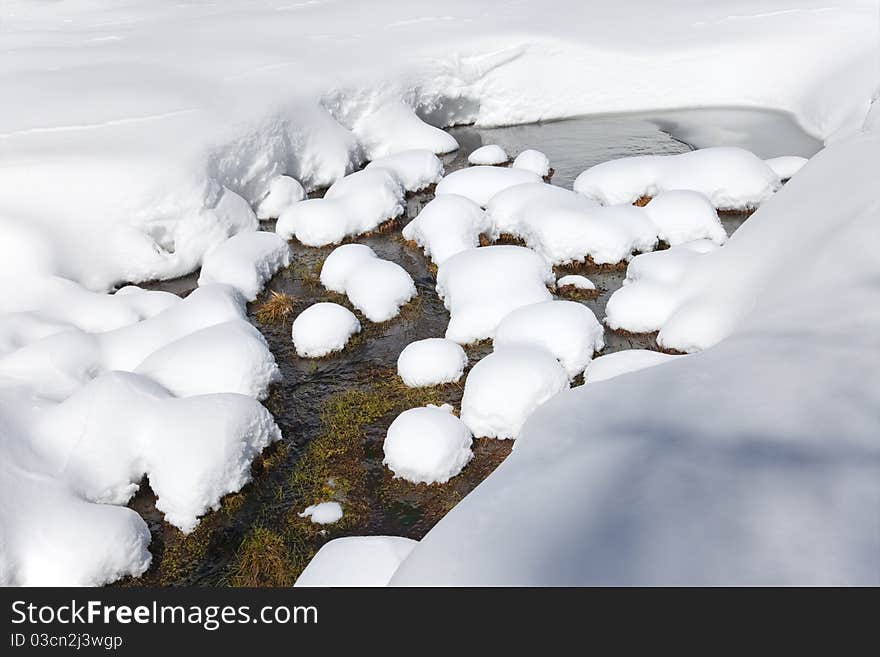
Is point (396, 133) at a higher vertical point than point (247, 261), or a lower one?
higher

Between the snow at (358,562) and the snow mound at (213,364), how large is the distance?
2.15 metres

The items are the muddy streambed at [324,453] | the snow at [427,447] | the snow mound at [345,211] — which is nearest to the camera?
the muddy streambed at [324,453]

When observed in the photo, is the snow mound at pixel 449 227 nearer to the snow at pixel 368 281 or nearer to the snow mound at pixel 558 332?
the snow at pixel 368 281

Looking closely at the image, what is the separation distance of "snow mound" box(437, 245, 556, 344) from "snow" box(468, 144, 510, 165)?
397cm

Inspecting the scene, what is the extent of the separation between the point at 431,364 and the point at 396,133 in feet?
20.6

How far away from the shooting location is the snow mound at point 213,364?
18.8 ft

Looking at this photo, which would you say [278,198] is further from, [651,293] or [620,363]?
[620,363]

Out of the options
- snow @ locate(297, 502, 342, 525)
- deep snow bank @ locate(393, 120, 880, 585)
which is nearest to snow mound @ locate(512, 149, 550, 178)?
snow @ locate(297, 502, 342, 525)

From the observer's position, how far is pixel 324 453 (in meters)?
5.52

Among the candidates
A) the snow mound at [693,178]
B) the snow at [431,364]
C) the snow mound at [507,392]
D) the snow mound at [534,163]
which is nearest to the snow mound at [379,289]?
the snow at [431,364]

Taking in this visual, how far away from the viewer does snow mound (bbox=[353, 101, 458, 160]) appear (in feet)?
37.0

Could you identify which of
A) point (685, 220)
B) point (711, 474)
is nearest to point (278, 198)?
point (685, 220)

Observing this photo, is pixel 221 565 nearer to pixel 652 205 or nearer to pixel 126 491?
pixel 126 491

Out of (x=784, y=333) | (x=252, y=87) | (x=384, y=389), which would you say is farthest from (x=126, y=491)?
(x=252, y=87)
